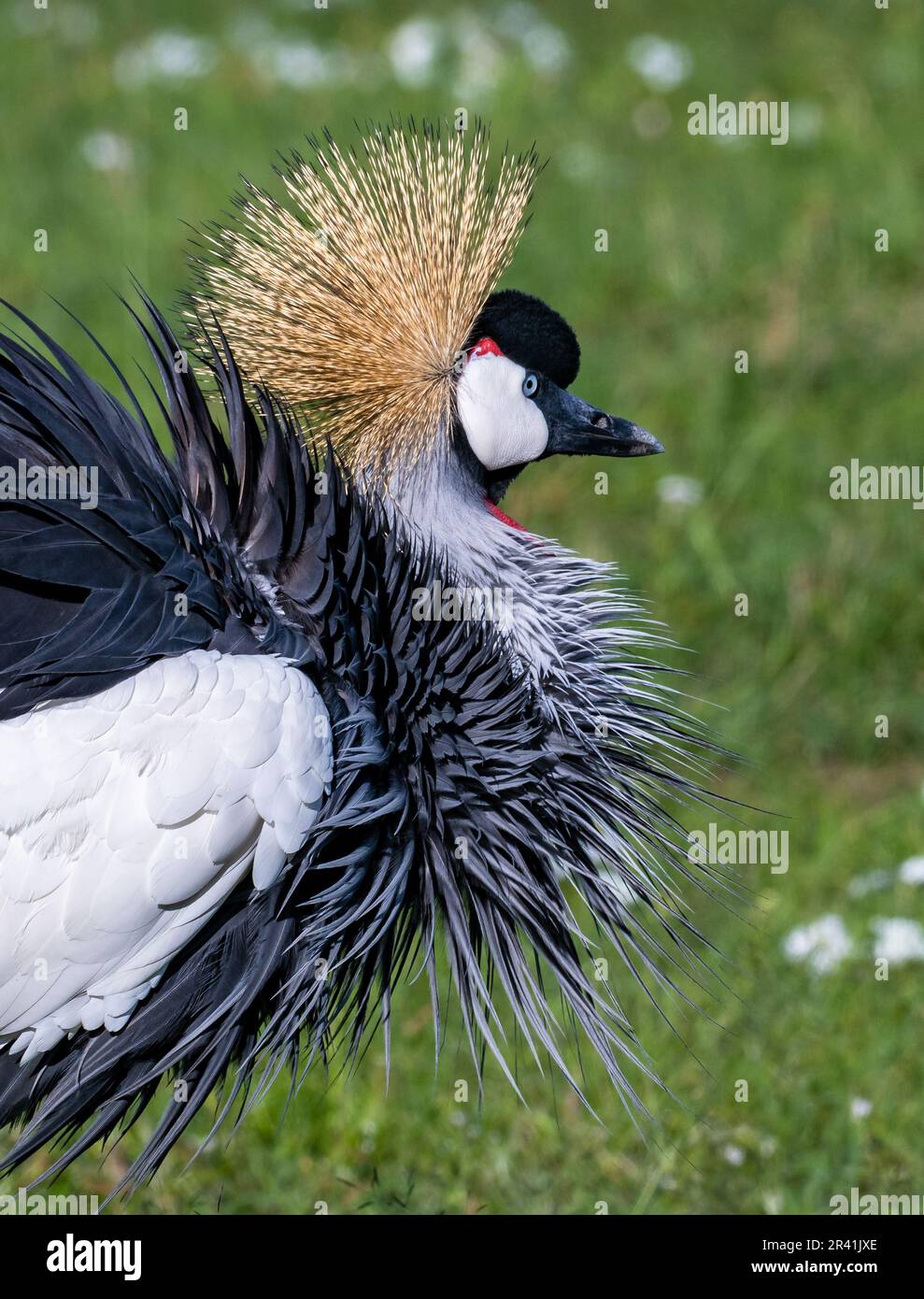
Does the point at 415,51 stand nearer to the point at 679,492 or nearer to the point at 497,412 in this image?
the point at 679,492

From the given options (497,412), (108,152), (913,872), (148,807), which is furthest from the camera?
(108,152)

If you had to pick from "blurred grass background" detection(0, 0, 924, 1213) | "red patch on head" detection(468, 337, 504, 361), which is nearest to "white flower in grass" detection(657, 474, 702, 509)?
"blurred grass background" detection(0, 0, 924, 1213)

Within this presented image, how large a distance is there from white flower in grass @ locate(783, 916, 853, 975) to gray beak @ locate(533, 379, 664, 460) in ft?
3.37

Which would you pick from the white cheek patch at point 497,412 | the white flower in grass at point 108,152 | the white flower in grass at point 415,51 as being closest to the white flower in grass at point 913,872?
the white cheek patch at point 497,412

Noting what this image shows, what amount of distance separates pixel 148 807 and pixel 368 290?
870 mm

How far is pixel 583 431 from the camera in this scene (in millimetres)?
2447

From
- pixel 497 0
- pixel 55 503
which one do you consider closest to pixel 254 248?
pixel 55 503

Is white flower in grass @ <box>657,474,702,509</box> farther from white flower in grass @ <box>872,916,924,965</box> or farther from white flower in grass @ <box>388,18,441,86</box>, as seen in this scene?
white flower in grass @ <box>388,18,441,86</box>

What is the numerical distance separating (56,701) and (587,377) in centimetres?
286

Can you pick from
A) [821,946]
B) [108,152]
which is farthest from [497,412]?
[108,152]

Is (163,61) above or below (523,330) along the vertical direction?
above

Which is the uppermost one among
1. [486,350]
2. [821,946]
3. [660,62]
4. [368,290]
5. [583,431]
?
[660,62]

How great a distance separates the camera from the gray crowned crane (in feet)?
6.54

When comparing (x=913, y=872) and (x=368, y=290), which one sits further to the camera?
(x=913, y=872)
